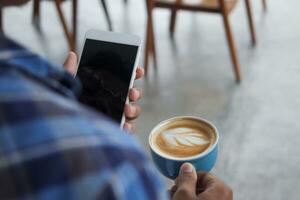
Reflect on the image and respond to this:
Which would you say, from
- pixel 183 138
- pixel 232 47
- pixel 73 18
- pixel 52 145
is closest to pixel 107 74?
pixel 183 138

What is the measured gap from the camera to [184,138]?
978mm

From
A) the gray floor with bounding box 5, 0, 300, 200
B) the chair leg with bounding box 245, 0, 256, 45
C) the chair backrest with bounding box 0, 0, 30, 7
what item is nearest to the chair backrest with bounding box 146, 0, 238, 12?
the chair leg with bounding box 245, 0, 256, 45

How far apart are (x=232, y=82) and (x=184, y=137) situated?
1.15 meters

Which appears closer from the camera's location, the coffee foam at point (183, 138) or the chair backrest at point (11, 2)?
the coffee foam at point (183, 138)

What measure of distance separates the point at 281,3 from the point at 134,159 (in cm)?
242

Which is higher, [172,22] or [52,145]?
[52,145]

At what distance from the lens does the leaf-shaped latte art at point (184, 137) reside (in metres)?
0.96

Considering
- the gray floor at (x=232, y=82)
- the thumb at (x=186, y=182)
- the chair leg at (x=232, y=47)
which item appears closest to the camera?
the thumb at (x=186, y=182)

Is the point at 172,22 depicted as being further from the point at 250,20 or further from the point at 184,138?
the point at 184,138

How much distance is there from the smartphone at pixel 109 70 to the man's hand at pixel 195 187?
0.47ft

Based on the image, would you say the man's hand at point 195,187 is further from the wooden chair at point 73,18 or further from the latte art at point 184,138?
the wooden chair at point 73,18

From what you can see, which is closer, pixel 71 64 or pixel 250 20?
pixel 71 64

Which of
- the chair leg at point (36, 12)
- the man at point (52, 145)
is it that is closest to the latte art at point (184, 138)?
the man at point (52, 145)

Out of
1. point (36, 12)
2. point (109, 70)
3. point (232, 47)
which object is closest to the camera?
point (109, 70)
